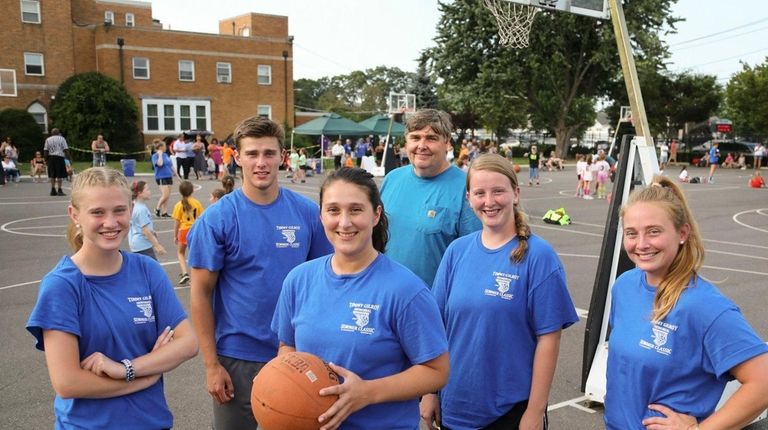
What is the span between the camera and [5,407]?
5.50m

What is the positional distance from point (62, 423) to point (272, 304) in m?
1.15

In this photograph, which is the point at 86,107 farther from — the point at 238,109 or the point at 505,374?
the point at 505,374

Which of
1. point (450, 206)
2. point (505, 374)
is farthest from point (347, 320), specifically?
point (450, 206)

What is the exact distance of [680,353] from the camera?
8.40ft

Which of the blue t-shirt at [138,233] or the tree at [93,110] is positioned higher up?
the tree at [93,110]

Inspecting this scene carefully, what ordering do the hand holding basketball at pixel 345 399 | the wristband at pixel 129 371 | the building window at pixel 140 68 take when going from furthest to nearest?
1. the building window at pixel 140 68
2. the wristband at pixel 129 371
3. the hand holding basketball at pixel 345 399

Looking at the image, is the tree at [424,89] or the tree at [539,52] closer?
the tree at [539,52]

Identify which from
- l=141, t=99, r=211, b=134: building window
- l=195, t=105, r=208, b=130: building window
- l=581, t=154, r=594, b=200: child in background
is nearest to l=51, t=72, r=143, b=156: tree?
l=141, t=99, r=211, b=134: building window

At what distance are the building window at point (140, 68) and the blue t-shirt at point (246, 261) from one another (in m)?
47.8

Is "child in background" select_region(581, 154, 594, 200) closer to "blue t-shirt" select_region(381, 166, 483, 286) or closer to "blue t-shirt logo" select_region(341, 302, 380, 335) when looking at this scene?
"blue t-shirt" select_region(381, 166, 483, 286)

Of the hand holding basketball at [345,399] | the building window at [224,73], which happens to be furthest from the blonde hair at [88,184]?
the building window at [224,73]

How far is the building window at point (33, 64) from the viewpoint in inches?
1720

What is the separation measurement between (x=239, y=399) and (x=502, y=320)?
1537mm

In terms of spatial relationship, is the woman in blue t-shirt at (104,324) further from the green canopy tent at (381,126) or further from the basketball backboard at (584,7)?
the green canopy tent at (381,126)
